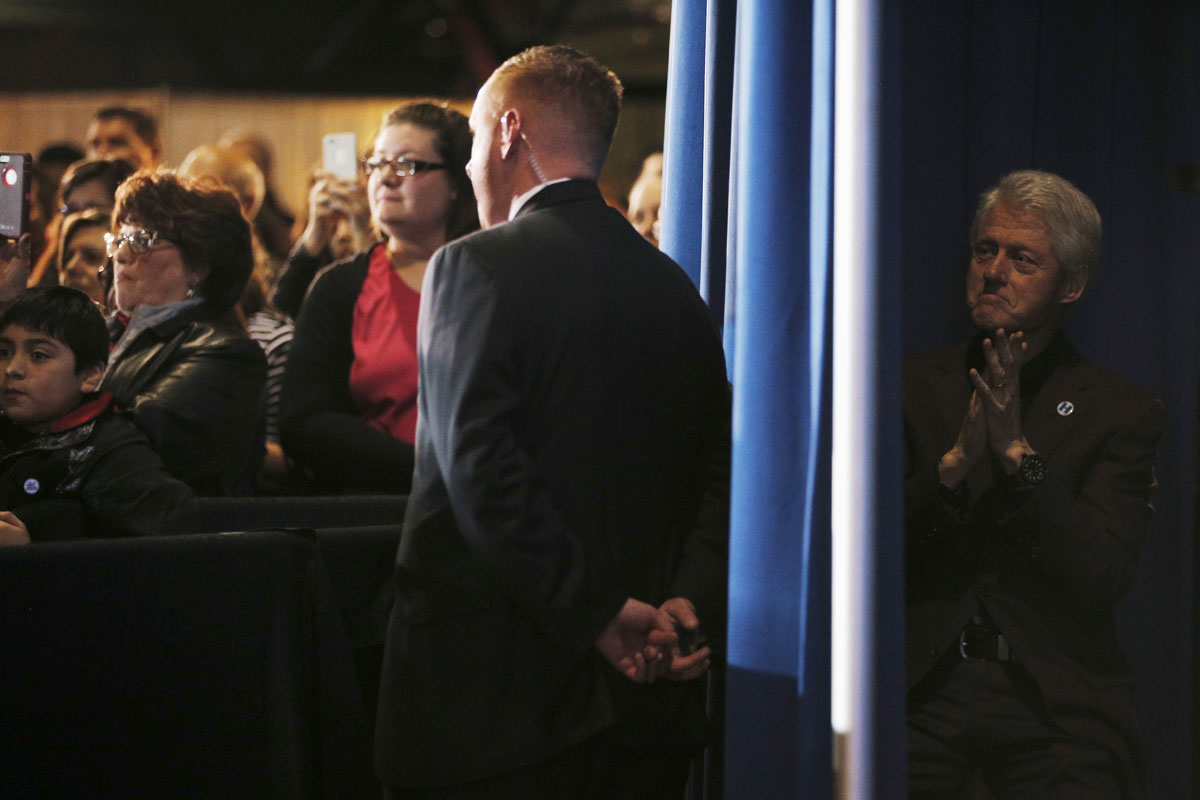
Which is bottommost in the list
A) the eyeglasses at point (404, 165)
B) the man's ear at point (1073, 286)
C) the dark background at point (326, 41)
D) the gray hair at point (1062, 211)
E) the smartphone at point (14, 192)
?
the man's ear at point (1073, 286)

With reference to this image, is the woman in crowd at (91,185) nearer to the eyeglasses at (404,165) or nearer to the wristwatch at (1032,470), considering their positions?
the eyeglasses at (404,165)

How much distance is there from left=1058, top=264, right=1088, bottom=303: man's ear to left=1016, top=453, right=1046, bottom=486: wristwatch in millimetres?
292

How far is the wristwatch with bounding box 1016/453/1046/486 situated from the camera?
161cm

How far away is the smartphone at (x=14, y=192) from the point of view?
7.09 feet


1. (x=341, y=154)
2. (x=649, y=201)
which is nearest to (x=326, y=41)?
(x=341, y=154)

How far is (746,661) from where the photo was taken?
60.7 inches

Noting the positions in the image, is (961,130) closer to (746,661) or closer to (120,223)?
(746,661)

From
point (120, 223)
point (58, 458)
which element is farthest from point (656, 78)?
point (58, 458)

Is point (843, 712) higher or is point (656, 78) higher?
point (656, 78)

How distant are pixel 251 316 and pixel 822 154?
195 centimetres

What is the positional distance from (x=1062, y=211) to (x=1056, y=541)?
0.51 meters

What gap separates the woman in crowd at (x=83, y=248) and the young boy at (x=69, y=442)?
28.2 inches

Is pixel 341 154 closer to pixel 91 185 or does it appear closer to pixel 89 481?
pixel 91 185

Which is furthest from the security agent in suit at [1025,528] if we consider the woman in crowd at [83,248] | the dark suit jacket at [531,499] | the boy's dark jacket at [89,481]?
the woman in crowd at [83,248]
